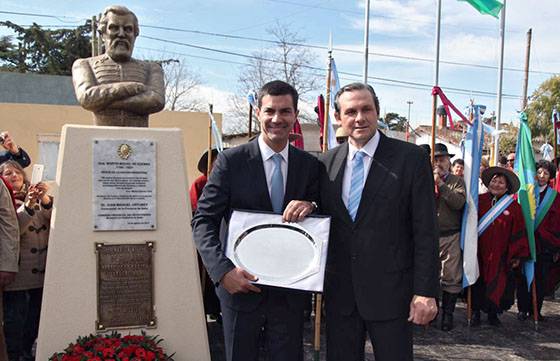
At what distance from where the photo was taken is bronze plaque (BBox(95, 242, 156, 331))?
3441 mm

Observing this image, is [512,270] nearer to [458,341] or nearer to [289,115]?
[458,341]

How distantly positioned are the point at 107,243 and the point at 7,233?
0.68 meters

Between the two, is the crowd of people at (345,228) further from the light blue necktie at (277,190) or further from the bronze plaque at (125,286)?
the bronze plaque at (125,286)

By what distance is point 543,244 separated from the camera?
19.1 ft

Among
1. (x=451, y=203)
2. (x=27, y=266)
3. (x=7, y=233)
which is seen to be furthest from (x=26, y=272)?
(x=451, y=203)

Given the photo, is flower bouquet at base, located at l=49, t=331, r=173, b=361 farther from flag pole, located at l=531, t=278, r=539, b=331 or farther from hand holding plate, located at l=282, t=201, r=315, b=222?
flag pole, located at l=531, t=278, r=539, b=331

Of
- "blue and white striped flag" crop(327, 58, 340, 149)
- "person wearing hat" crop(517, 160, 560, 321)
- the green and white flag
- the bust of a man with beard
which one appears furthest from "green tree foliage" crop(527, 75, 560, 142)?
the bust of a man with beard

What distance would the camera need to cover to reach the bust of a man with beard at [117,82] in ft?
12.4

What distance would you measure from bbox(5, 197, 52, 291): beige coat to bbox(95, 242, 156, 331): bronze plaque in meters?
0.82

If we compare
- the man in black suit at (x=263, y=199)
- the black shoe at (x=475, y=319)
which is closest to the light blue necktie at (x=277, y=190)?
the man in black suit at (x=263, y=199)

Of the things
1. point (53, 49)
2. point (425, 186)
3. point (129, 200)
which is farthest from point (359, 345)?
point (53, 49)

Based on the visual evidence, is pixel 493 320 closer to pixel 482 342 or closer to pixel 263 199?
pixel 482 342

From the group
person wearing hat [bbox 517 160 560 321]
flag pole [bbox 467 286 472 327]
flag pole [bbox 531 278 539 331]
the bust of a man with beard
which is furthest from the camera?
person wearing hat [bbox 517 160 560 321]

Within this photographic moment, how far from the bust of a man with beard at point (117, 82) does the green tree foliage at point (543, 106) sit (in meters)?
26.3
